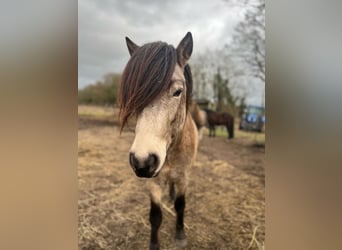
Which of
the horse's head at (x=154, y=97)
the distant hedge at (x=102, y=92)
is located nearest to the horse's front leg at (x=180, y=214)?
the horse's head at (x=154, y=97)

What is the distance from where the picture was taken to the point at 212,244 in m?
1.02

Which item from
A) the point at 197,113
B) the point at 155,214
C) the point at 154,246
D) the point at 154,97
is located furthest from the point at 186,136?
the point at 154,246

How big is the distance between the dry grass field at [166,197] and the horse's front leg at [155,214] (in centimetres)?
2

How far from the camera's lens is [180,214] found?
104 cm

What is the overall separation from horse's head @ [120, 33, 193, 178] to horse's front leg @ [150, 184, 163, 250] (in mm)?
104

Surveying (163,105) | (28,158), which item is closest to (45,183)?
(28,158)

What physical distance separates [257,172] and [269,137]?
0.14 metres

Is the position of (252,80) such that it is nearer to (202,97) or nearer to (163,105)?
(202,97)

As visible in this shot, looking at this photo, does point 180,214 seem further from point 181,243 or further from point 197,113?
point 197,113

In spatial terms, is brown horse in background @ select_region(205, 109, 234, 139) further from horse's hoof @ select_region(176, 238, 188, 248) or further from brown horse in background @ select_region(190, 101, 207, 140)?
horse's hoof @ select_region(176, 238, 188, 248)

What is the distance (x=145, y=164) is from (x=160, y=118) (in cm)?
17

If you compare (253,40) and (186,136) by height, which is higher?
(253,40)

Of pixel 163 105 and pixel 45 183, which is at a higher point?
pixel 163 105

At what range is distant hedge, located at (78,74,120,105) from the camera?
3.39 feet
